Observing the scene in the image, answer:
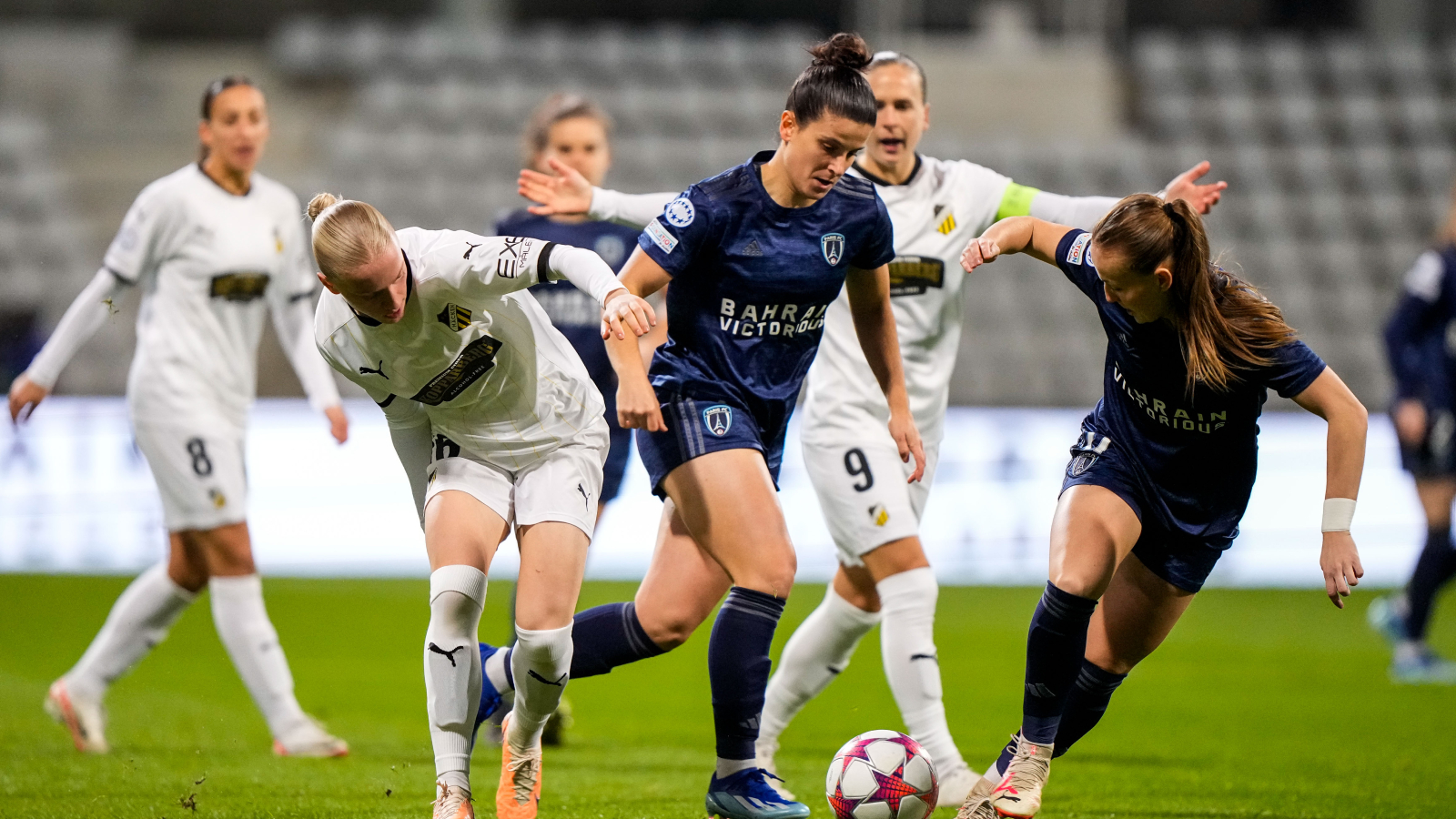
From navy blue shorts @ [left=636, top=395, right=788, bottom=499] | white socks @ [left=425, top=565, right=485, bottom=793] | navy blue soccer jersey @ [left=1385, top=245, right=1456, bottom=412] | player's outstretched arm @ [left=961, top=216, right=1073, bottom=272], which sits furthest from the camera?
navy blue soccer jersey @ [left=1385, top=245, right=1456, bottom=412]

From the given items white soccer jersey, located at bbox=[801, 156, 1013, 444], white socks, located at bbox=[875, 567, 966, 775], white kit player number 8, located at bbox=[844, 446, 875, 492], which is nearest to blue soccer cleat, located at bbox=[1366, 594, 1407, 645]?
white soccer jersey, located at bbox=[801, 156, 1013, 444]

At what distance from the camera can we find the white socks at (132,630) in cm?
609

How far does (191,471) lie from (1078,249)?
11.5 feet

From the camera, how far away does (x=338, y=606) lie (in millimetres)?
11445

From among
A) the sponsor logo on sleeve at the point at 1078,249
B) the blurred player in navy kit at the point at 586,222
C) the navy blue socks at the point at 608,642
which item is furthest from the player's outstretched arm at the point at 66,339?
the sponsor logo on sleeve at the point at 1078,249

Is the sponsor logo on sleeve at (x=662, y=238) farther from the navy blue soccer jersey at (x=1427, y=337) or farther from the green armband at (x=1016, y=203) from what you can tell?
the navy blue soccer jersey at (x=1427, y=337)

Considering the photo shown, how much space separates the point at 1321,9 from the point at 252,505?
17.5 metres

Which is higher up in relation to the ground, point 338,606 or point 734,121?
point 734,121

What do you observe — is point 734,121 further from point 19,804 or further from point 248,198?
point 19,804

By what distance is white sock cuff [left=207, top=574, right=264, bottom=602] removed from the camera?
5.99 meters

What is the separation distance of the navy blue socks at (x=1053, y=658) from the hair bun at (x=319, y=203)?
214 cm

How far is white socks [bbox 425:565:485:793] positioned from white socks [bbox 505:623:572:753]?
0.15m

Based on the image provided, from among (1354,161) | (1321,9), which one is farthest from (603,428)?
(1321,9)

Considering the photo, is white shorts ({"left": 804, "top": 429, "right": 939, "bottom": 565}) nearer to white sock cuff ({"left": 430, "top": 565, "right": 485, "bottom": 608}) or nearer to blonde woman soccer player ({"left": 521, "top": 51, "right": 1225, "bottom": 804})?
blonde woman soccer player ({"left": 521, "top": 51, "right": 1225, "bottom": 804})
